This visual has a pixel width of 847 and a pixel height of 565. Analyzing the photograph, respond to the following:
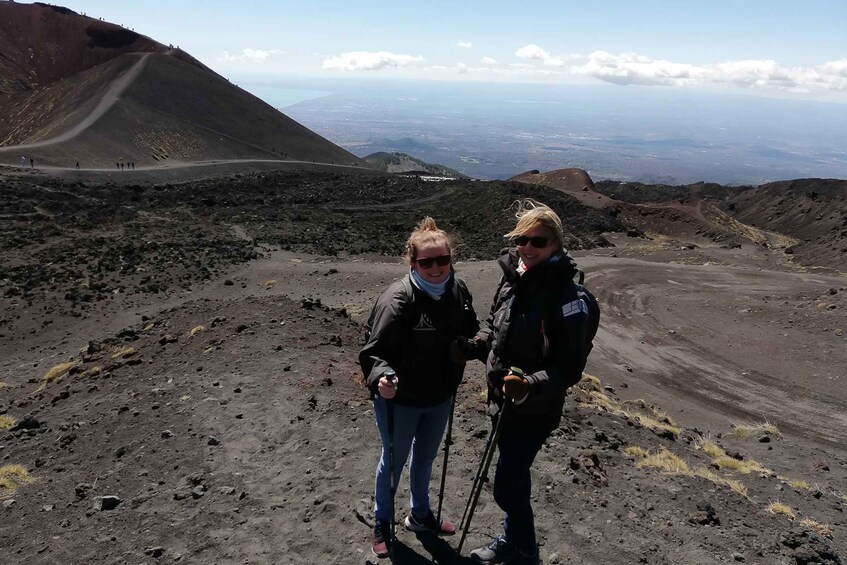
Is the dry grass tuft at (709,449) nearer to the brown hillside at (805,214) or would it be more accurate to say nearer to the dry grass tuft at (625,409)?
the dry grass tuft at (625,409)

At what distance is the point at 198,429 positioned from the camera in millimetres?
7062

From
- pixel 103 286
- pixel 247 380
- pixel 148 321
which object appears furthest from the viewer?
pixel 103 286

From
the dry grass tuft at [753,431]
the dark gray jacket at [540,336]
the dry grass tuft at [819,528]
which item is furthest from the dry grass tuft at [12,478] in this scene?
the dry grass tuft at [753,431]

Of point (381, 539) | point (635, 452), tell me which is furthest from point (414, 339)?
point (635, 452)

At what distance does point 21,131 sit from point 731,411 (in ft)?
221

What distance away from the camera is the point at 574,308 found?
3.24 meters

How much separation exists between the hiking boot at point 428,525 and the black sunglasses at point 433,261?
2.22m

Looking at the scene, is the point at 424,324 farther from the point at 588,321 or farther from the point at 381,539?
the point at 381,539

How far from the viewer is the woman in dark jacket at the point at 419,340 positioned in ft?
11.8

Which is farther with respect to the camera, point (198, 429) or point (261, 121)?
point (261, 121)

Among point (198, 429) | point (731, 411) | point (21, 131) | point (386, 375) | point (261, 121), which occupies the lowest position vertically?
point (731, 411)

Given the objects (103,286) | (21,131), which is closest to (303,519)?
(103,286)

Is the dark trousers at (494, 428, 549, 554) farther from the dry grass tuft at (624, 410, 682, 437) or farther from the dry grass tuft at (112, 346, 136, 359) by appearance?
the dry grass tuft at (112, 346, 136, 359)

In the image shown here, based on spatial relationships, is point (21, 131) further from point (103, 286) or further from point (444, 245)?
point (444, 245)
